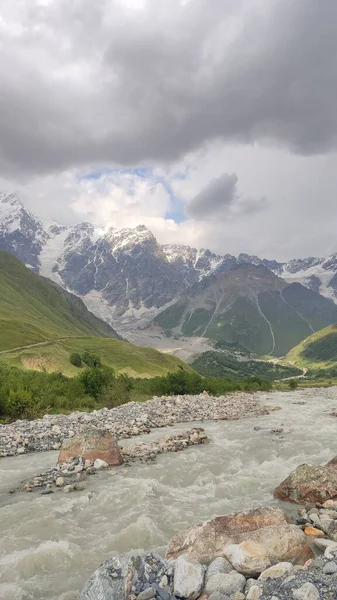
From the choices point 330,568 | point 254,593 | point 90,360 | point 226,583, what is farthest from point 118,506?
point 90,360

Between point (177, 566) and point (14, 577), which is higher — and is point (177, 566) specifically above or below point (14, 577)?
above

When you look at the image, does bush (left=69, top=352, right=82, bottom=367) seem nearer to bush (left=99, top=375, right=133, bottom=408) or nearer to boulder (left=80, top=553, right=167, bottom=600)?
bush (left=99, top=375, right=133, bottom=408)

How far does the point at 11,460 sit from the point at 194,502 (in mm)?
15080

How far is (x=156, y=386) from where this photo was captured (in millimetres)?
82250

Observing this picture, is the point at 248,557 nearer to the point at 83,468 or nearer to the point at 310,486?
the point at 310,486

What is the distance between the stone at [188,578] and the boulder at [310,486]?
10.3 metres

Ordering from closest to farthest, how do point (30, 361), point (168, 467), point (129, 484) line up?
point (129, 484) → point (168, 467) → point (30, 361)

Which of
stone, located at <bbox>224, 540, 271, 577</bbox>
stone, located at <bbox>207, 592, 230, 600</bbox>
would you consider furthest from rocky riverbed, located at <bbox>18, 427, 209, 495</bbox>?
stone, located at <bbox>207, 592, 230, 600</bbox>

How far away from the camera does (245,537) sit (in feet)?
42.9

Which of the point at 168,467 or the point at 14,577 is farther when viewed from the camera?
the point at 168,467

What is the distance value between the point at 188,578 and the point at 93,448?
17.3 metres

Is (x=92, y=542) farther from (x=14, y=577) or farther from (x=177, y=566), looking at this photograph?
(x=177, y=566)

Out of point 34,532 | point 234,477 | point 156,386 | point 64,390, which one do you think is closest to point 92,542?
point 34,532

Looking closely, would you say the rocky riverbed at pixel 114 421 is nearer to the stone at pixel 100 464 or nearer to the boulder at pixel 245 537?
the stone at pixel 100 464
